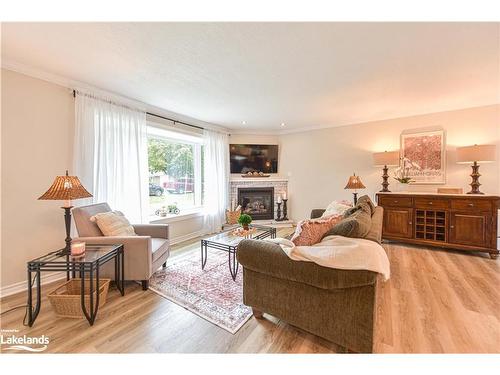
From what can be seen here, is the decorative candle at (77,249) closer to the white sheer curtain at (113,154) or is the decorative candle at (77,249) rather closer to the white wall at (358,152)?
the white sheer curtain at (113,154)

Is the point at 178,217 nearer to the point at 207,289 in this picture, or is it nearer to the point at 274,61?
the point at 207,289

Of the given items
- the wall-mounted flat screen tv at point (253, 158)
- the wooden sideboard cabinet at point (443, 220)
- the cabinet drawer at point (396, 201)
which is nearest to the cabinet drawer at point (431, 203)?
the wooden sideboard cabinet at point (443, 220)

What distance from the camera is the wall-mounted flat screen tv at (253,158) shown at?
17.4 feet

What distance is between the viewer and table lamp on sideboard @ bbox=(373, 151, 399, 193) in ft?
12.7

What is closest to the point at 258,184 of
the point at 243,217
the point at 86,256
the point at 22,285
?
the point at 243,217

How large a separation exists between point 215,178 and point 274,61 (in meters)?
2.97

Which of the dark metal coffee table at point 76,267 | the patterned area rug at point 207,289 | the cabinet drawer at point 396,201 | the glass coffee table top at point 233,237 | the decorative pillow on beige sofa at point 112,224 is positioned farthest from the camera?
the cabinet drawer at point 396,201

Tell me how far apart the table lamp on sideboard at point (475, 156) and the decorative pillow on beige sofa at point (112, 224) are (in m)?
4.81

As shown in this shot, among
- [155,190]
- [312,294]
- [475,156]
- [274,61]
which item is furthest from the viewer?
[155,190]

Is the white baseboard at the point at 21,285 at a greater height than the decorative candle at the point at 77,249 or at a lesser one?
lesser

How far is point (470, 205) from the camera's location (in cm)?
323
